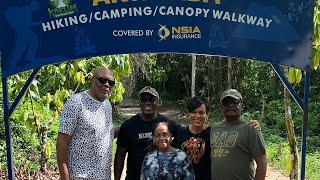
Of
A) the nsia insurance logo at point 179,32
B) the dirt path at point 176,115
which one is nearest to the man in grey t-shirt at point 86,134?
the nsia insurance logo at point 179,32

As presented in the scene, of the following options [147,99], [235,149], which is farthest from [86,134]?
[235,149]

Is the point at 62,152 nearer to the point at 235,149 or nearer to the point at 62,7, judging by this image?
the point at 62,7

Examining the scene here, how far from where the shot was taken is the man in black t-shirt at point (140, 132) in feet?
11.1

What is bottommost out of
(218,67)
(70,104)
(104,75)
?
(70,104)

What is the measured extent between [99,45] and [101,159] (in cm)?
87

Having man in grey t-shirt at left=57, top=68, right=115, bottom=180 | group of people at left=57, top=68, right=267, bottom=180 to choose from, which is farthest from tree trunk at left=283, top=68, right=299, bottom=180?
man in grey t-shirt at left=57, top=68, right=115, bottom=180

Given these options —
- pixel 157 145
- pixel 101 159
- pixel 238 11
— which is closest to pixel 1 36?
pixel 101 159

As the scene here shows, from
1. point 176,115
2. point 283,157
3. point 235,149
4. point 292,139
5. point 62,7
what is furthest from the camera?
point 176,115

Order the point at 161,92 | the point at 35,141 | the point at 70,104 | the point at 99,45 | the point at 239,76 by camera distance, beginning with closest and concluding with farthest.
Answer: the point at 70,104
the point at 99,45
the point at 35,141
the point at 239,76
the point at 161,92

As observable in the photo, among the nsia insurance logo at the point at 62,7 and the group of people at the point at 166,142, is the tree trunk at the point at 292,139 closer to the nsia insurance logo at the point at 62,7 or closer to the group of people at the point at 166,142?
the group of people at the point at 166,142

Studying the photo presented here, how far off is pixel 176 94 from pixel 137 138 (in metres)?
19.7

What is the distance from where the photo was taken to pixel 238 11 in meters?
3.27

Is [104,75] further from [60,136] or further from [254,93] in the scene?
[254,93]

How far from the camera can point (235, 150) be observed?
3.08m
